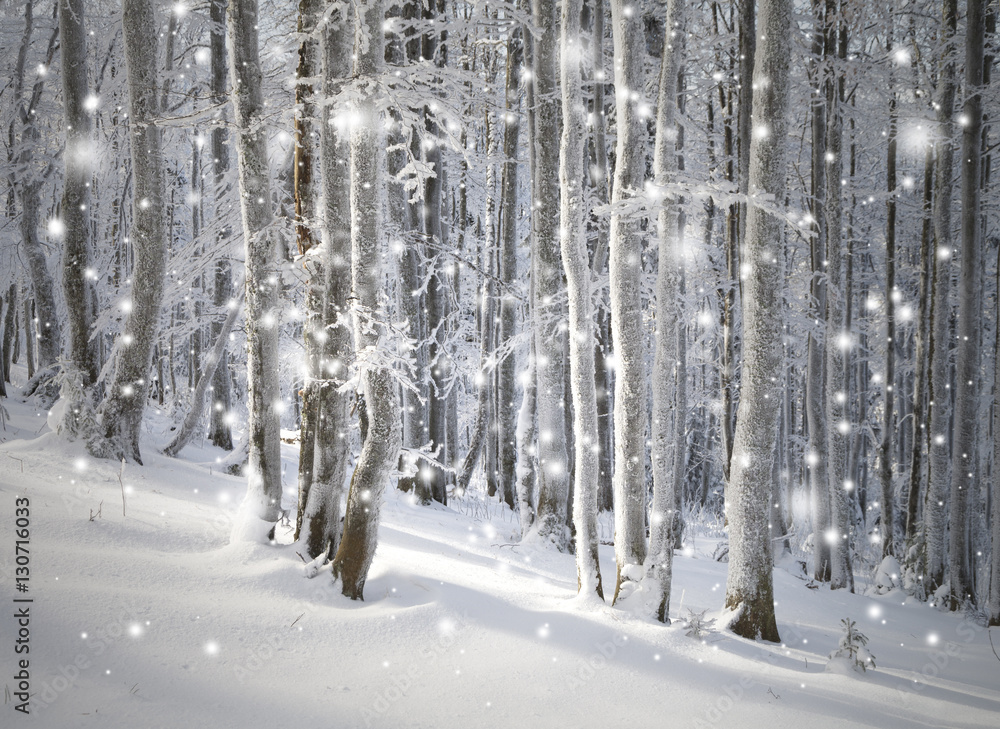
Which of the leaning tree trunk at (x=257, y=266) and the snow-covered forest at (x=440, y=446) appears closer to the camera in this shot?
the snow-covered forest at (x=440, y=446)

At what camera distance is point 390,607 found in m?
3.96

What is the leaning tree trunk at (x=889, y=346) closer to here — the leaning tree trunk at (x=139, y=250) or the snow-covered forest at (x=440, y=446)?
the snow-covered forest at (x=440, y=446)

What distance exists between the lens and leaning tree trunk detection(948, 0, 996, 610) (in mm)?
7980

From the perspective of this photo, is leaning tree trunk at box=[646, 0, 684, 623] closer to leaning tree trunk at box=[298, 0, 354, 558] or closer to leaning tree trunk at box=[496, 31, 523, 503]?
leaning tree trunk at box=[298, 0, 354, 558]

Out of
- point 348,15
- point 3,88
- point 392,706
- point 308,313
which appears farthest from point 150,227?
point 3,88

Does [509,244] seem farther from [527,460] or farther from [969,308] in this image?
[969,308]

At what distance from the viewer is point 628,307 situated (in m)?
5.04

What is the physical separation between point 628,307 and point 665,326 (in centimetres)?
38

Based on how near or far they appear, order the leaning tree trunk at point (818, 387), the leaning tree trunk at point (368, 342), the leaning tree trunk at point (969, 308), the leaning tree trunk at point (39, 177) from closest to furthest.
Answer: the leaning tree trunk at point (368, 342) → the leaning tree trunk at point (39, 177) → the leaning tree trunk at point (969, 308) → the leaning tree trunk at point (818, 387)

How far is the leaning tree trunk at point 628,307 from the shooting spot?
493 cm

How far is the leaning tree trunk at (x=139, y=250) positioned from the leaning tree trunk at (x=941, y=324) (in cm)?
1118

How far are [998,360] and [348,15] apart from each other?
952 centimetres

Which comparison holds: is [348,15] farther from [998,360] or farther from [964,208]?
[998,360]

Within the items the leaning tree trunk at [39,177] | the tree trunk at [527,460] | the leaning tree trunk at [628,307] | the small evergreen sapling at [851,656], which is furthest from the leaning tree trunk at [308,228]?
the small evergreen sapling at [851,656]
